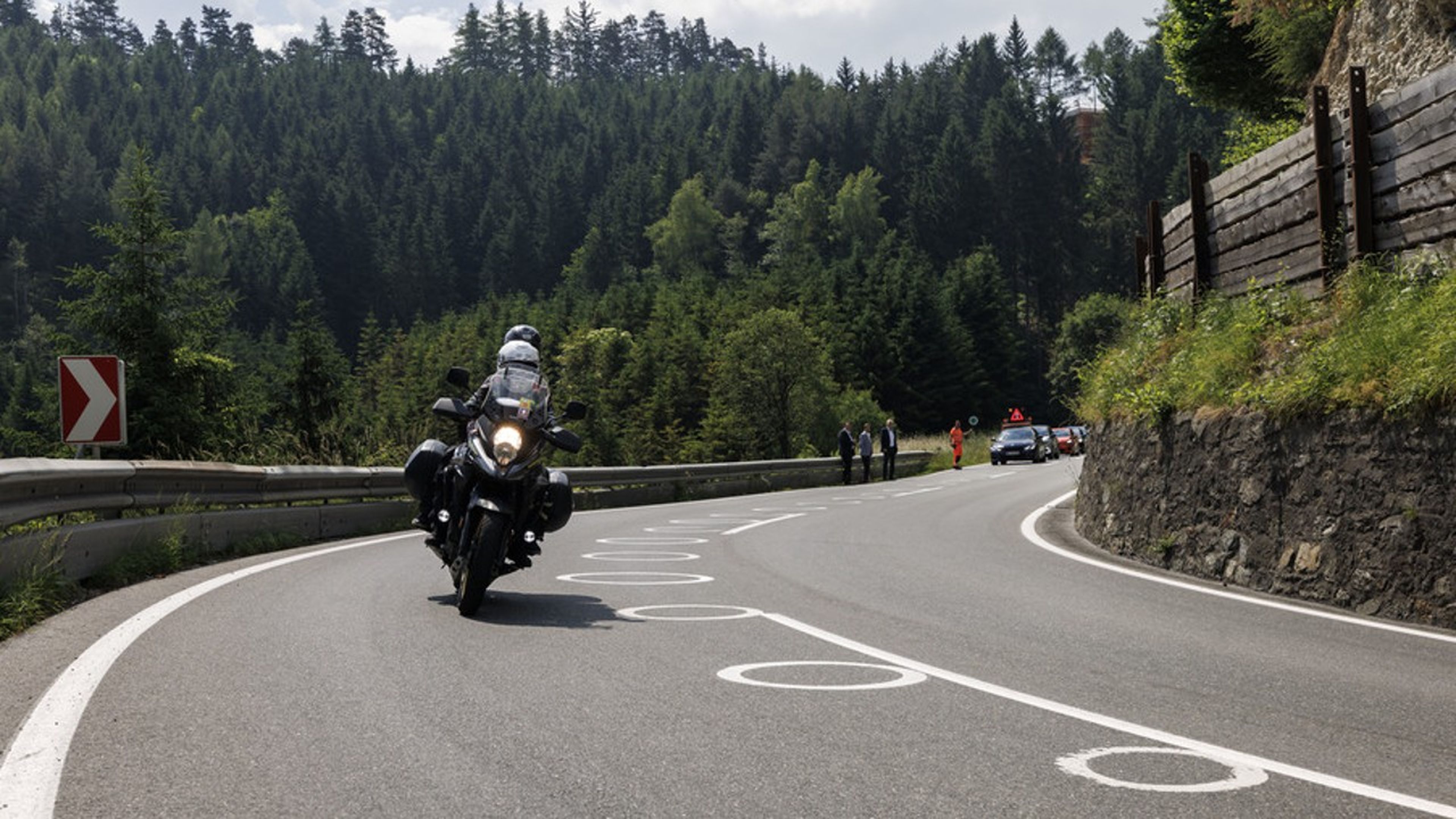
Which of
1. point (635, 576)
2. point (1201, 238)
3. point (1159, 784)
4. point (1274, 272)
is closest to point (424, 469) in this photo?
point (635, 576)

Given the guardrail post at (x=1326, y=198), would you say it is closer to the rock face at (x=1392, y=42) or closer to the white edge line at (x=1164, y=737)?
the rock face at (x=1392, y=42)

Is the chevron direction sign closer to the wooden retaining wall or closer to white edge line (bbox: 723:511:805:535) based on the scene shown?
white edge line (bbox: 723:511:805:535)

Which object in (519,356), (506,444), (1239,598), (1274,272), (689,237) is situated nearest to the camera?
(506,444)

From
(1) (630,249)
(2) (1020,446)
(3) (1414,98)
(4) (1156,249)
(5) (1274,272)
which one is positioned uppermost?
(1) (630,249)

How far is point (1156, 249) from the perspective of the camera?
1727cm

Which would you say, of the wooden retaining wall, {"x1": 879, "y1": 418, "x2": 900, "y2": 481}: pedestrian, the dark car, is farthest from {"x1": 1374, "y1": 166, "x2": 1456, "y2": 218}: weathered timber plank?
the dark car

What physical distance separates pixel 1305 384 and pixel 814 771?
6797 millimetres

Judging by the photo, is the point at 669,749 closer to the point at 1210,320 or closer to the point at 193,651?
the point at 193,651

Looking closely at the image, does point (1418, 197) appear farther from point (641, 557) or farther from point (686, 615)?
point (641, 557)

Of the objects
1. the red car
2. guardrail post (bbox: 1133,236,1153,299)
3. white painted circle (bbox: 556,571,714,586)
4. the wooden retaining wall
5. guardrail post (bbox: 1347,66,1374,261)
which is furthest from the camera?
the red car

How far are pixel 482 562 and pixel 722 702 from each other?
2.97 meters

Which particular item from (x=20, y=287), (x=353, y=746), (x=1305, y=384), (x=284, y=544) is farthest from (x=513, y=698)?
(x=20, y=287)

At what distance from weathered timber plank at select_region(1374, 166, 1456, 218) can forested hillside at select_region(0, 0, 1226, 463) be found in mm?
17992

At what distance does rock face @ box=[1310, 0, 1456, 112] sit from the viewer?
16656mm
